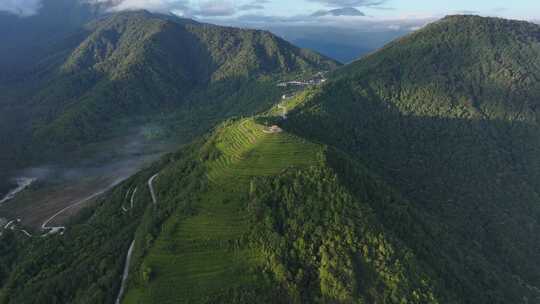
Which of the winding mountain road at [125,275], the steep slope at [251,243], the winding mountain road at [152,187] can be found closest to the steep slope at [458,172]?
the steep slope at [251,243]

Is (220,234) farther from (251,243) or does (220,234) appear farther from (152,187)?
(152,187)

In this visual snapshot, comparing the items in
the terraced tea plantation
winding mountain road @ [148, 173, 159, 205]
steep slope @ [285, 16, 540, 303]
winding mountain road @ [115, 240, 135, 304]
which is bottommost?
steep slope @ [285, 16, 540, 303]

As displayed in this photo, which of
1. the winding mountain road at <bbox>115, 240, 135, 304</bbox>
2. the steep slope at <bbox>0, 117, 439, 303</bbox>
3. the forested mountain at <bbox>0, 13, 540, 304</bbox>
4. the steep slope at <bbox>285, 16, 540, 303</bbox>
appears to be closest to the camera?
the steep slope at <bbox>0, 117, 439, 303</bbox>

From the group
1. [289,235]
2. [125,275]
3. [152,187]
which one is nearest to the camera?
[125,275]

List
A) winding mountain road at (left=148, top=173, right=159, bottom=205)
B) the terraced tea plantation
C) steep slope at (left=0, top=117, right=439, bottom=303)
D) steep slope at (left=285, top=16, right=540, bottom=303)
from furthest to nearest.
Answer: winding mountain road at (left=148, top=173, right=159, bottom=205) < steep slope at (left=285, top=16, right=540, bottom=303) < the terraced tea plantation < steep slope at (left=0, top=117, right=439, bottom=303)

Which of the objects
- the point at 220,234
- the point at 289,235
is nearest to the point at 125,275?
the point at 220,234

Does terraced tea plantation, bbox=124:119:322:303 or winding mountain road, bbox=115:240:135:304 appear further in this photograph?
winding mountain road, bbox=115:240:135:304

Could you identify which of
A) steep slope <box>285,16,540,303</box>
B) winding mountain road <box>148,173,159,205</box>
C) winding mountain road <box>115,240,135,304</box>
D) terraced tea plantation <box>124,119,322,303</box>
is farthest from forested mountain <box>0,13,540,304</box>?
winding mountain road <box>115,240,135,304</box>

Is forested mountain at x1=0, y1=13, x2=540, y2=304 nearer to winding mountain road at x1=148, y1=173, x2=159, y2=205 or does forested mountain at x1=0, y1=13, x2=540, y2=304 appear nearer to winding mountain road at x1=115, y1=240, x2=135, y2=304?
winding mountain road at x1=148, y1=173, x2=159, y2=205

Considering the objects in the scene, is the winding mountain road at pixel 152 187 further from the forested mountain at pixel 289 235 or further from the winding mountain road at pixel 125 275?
the winding mountain road at pixel 125 275
